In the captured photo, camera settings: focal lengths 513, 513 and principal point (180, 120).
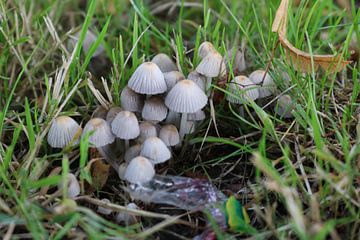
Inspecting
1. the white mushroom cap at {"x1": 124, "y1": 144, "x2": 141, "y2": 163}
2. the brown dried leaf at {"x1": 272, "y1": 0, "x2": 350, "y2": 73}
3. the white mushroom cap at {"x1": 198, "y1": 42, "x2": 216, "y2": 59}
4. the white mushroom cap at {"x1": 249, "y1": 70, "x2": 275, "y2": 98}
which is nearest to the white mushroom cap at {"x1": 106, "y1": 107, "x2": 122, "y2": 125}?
the white mushroom cap at {"x1": 124, "y1": 144, "x2": 141, "y2": 163}

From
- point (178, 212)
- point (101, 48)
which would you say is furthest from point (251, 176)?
point (101, 48)

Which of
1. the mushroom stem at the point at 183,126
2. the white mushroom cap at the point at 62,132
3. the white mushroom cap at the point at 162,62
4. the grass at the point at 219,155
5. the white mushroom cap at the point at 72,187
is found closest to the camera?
the grass at the point at 219,155

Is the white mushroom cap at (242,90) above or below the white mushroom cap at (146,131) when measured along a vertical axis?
above

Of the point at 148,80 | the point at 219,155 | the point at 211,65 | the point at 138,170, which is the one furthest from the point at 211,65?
the point at 138,170

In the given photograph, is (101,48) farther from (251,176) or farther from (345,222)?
(345,222)

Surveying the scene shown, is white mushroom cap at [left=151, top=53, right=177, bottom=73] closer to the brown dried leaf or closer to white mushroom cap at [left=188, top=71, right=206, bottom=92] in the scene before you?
white mushroom cap at [left=188, top=71, right=206, bottom=92]

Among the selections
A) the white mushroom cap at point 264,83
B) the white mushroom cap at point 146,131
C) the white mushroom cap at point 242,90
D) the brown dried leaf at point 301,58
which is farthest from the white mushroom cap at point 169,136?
the brown dried leaf at point 301,58

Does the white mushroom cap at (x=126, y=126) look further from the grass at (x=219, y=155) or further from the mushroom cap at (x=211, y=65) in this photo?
the mushroom cap at (x=211, y=65)
